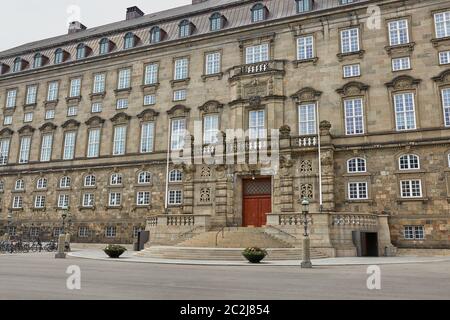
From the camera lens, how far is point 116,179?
39688 mm

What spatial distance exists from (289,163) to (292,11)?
14746 millimetres

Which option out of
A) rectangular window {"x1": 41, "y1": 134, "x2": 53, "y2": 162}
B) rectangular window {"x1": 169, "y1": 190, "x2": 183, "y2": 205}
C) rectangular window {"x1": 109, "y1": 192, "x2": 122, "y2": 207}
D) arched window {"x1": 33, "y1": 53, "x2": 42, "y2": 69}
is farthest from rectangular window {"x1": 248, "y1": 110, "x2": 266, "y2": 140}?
arched window {"x1": 33, "y1": 53, "x2": 42, "y2": 69}

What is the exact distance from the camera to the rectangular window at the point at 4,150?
4638 centimetres

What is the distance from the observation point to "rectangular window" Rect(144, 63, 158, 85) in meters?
41.0

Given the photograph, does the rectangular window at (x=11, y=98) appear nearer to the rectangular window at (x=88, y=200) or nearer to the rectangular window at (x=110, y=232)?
the rectangular window at (x=88, y=200)

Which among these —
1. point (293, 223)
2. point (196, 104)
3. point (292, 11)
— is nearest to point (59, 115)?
point (196, 104)

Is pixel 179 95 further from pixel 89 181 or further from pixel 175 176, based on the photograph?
pixel 89 181

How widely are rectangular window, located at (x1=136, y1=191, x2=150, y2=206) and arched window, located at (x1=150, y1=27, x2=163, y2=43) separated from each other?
15707 mm

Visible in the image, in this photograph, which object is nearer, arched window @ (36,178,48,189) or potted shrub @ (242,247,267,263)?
potted shrub @ (242,247,267,263)

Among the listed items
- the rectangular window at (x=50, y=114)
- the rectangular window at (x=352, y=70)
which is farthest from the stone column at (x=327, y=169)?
the rectangular window at (x=50, y=114)

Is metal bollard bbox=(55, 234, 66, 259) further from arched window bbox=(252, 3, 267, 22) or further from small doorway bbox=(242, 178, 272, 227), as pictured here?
arched window bbox=(252, 3, 267, 22)

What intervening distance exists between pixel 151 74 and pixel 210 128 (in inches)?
370

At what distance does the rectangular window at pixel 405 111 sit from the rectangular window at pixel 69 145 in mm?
31187

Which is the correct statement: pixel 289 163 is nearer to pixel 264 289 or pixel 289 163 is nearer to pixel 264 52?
pixel 264 52
